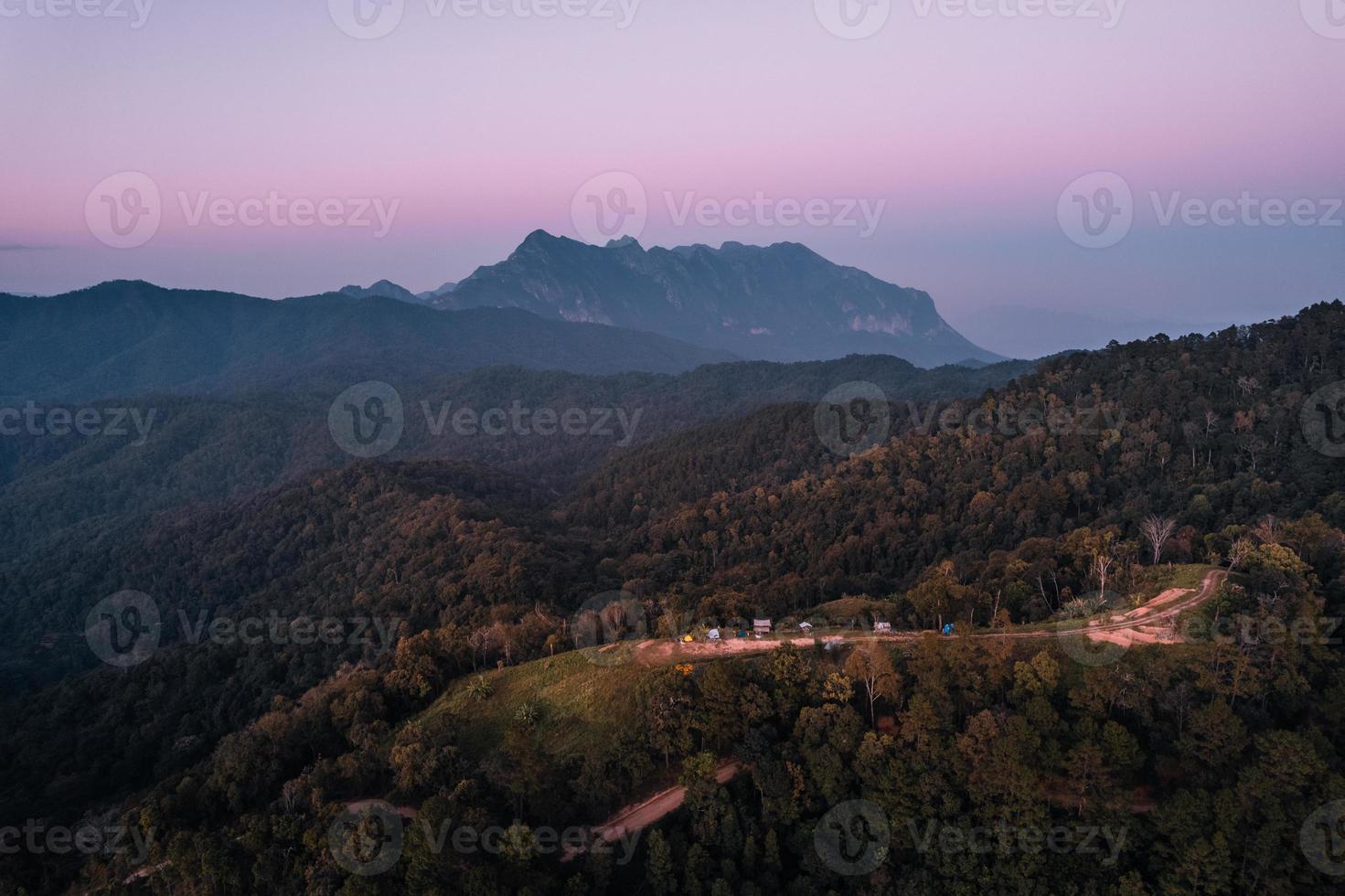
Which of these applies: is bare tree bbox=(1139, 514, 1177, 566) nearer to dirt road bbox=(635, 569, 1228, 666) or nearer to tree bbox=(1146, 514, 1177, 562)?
tree bbox=(1146, 514, 1177, 562)

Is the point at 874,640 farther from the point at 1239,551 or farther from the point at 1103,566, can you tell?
the point at 1239,551

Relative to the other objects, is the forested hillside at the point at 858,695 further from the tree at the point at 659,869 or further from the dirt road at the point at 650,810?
the dirt road at the point at 650,810

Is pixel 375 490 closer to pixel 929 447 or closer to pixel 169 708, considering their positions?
pixel 169 708

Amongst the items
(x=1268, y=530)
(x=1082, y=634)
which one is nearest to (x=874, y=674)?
(x=1082, y=634)

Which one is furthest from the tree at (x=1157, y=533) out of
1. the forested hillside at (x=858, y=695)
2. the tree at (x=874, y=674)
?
the tree at (x=874, y=674)

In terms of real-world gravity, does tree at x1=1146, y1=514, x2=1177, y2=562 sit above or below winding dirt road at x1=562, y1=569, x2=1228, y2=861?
above

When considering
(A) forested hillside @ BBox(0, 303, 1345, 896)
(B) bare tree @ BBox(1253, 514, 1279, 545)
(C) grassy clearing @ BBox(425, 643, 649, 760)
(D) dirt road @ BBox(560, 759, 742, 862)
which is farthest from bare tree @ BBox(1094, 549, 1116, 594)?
(C) grassy clearing @ BBox(425, 643, 649, 760)

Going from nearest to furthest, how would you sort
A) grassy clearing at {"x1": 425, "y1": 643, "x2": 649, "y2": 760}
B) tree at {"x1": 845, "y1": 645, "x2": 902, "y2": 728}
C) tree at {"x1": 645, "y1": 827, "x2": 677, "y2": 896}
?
1. tree at {"x1": 645, "y1": 827, "x2": 677, "y2": 896}
2. tree at {"x1": 845, "y1": 645, "x2": 902, "y2": 728}
3. grassy clearing at {"x1": 425, "y1": 643, "x2": 649, "y2": 760}
